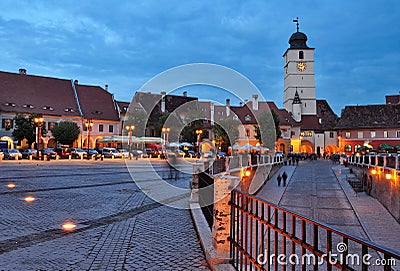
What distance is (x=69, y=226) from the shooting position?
838cm

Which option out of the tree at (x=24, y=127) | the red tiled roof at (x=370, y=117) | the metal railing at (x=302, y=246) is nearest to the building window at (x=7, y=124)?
the tree at (x=24, y=127)

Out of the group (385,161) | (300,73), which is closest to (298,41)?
(300,73)

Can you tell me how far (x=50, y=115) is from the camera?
5766 cm

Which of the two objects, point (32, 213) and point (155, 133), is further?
point (155, 133)

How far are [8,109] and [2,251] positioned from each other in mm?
53557

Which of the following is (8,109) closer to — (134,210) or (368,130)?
(134,210)

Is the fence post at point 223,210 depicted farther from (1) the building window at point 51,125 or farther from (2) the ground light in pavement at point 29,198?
(1) the building window at point 51,125

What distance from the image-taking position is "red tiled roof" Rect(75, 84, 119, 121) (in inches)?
2469

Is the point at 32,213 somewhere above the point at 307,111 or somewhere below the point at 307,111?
below

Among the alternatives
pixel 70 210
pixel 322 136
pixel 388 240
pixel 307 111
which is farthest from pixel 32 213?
pixel 307 111

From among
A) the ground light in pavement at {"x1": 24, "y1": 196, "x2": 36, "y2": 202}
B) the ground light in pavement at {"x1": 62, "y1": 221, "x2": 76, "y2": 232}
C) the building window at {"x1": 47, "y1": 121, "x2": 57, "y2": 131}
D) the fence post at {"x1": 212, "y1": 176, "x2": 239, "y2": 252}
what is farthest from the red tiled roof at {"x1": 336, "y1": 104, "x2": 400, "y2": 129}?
the fence post at {"x1": 212, "y1": 176, "x2": 239, "y2": 252}

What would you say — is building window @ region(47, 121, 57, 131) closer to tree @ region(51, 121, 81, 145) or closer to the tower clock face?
tree @ region(51, 121, 81, 145)

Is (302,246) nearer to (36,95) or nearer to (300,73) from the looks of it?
(36,95)

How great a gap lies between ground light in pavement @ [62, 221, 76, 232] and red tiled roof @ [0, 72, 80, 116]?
2008 inches
